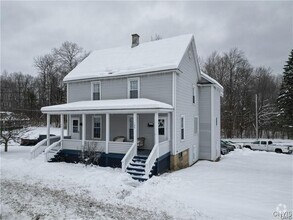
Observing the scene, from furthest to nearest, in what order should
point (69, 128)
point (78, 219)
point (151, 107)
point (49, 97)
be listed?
1. point (49, 97)
2. point (69, 128)
3. point (151, 107)
4. point (78, 219)

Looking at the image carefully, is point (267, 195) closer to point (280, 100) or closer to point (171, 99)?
point (171, 99)

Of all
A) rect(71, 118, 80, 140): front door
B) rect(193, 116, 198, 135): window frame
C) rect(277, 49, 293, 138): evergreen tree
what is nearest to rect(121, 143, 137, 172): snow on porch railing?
rect(71, 118, 80, 140): front door

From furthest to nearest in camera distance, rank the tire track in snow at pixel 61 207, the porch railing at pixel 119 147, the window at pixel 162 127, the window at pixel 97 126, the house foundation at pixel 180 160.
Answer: the window at pixel 97 126 → the window at pixel 162 127 → the house foundation at pixel 180 160 → the porch railing at pixel 119 147 → the tire track in snow at pixel 61 207

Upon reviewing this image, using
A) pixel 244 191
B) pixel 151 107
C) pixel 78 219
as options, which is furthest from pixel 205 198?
pixel 151 107

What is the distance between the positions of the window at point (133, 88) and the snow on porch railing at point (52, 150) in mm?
5873

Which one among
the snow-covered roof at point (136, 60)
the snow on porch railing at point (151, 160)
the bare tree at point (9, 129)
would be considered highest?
the snow-covered roof at point (136, 60)

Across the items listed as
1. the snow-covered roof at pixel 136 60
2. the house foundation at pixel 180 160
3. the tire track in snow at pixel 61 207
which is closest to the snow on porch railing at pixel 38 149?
the snow-covered roof at pixel 136 60

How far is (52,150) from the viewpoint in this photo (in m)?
14.5

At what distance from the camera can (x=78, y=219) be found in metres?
6.23

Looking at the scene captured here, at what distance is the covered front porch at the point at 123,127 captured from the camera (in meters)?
12.0

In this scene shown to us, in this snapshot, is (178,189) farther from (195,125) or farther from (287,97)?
(287,97)

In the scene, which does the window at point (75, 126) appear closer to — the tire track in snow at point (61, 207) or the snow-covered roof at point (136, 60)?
the snow-covered roof at point (136, 60)

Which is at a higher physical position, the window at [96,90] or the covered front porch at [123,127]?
the window at [96,90]

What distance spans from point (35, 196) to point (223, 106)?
3882cm
